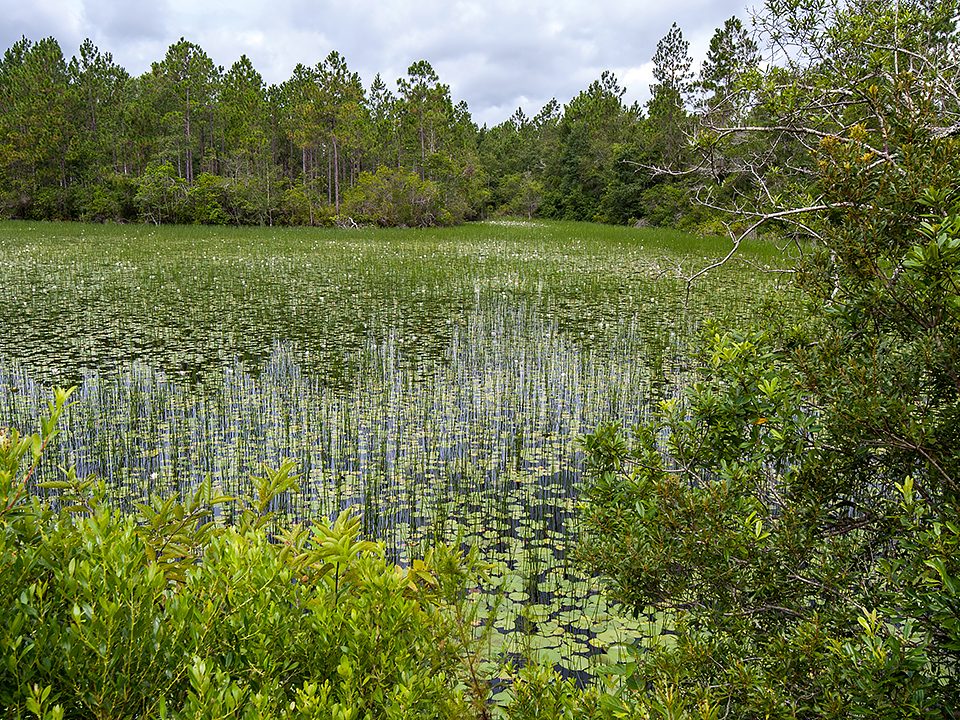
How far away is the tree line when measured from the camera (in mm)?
38406

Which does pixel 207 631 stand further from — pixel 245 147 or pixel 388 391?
pixel 245 147

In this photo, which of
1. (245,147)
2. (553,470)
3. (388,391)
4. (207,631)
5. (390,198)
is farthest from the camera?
(245,147)

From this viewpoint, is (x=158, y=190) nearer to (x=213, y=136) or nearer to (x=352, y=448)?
(x=213, y=136)

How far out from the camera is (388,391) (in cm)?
732

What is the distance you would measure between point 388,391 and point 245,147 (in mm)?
42193

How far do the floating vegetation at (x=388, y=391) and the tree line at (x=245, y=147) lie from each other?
78.1 ft

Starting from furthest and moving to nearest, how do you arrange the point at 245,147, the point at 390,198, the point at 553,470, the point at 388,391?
the point at 245,147 → the point at 390,198 → the point at 388,391 → the point at 553,470

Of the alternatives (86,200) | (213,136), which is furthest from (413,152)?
(86,200)

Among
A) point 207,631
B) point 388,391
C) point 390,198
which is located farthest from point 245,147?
point 207,631

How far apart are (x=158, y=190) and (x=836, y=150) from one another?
4068cm

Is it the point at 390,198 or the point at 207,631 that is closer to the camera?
the point at 207,631

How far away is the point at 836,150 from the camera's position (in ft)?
6.40

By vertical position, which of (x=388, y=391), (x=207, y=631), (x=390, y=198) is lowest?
(x=388, y=391)

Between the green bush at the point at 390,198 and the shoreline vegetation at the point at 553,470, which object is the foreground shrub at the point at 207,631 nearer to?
the shoreline vegetation at the point at 553,470
